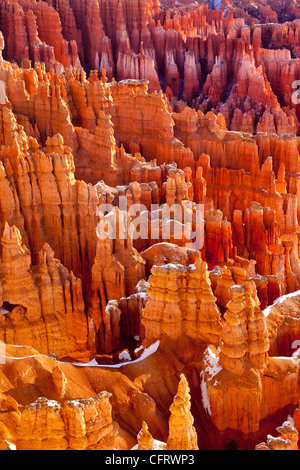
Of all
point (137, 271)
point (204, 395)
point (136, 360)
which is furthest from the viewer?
point (137, 271)

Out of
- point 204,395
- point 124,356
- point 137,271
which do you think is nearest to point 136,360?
point 124,356

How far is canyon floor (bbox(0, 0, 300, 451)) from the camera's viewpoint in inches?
486

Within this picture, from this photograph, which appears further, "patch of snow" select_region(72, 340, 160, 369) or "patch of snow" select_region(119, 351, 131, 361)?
"patch of snow" select_region(119, 351, 131, 361)

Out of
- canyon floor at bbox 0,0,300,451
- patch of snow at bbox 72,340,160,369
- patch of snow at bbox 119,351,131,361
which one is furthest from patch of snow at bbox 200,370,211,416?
patch of snow at bbox 119,351,131,361

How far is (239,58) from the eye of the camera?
51.5 metres

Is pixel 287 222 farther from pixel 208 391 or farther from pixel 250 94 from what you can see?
pixel 250 94

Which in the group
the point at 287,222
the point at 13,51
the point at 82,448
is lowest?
the point at 287,222

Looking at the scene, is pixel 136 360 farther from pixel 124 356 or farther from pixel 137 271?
pixel 137 271

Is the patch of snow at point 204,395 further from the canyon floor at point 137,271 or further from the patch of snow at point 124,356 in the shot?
the patch of snow at point 124,356

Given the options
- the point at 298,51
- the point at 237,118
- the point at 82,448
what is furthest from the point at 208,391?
the point at 298,51

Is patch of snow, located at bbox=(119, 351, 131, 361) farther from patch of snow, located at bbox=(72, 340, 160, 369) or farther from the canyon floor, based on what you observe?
patch of snow, located at bbox=(72, 340, 160, 369)

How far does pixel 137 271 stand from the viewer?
61.5 ft

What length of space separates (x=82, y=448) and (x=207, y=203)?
67.2 feet

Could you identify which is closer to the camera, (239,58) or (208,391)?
(208,391)
